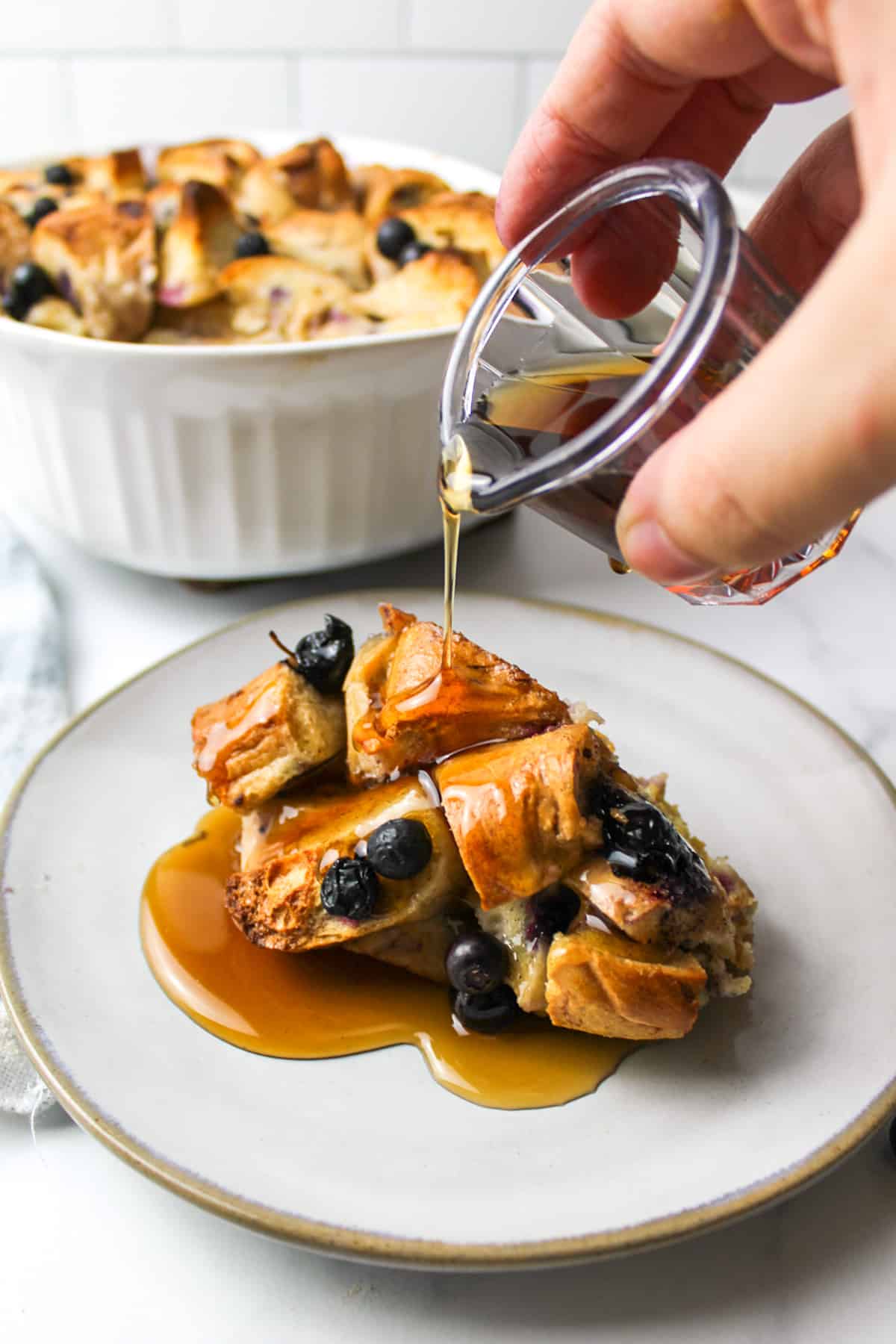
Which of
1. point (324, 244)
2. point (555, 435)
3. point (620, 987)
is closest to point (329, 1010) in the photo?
point (620, 987)

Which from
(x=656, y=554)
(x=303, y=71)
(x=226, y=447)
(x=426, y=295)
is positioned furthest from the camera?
(x=303, y=71)

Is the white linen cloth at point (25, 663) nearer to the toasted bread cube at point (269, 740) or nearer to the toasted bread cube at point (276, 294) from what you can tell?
the toasted bread cube at point (269, 740)

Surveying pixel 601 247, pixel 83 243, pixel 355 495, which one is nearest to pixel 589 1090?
pixel 601 247

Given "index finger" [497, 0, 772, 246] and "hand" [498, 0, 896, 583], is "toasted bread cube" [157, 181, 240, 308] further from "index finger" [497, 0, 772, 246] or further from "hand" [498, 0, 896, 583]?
"hand" [498, 0, 896, 583]

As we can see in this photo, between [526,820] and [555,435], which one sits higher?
[555,435]

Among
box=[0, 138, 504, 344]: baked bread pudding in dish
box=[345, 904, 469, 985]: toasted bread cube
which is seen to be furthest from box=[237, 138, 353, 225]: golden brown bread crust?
box=[345, 904, 469, 985]: toasted bread cube

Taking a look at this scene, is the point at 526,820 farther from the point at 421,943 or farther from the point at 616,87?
the point at 616,87

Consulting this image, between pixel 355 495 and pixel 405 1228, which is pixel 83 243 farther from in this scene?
pixel 405 1228
